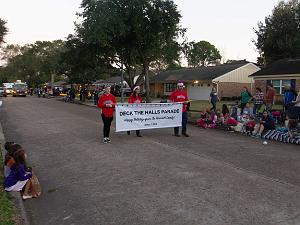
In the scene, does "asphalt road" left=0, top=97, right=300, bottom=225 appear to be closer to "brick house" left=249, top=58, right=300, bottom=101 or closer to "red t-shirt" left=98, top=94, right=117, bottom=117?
"red t-shirt" left=98, top=94, right=117, bottom=117

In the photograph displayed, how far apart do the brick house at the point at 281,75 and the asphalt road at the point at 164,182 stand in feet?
74.2

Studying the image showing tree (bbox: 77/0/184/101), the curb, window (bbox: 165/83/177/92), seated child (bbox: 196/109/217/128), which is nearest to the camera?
the curb

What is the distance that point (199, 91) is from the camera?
50.3 meters

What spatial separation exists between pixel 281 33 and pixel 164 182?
130ft

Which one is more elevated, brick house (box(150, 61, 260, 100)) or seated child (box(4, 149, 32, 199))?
brick house (box(150, 61, 260, 100))

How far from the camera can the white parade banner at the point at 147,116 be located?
1329 cm

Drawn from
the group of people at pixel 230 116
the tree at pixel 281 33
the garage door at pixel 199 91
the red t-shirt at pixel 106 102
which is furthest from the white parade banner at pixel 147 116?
the garage door at pixel 199 91

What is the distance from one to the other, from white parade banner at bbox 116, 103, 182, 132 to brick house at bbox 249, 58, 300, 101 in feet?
69.5

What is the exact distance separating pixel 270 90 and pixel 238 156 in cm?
864

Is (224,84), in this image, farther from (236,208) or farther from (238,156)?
(236,208)

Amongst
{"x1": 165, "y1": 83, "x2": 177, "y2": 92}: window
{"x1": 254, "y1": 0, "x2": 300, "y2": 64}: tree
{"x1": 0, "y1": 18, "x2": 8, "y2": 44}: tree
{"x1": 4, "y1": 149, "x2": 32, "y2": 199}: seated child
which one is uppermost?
{"x1": 254, "y1": 0, "x2": 300, "y2": 64}: tree

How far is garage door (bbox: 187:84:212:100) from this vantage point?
48.8m

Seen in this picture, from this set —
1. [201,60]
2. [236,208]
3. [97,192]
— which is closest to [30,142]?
[97,192]

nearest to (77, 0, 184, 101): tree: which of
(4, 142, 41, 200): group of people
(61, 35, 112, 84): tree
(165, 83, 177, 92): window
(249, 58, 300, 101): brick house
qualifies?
(61, 35, 112, 84): tree
